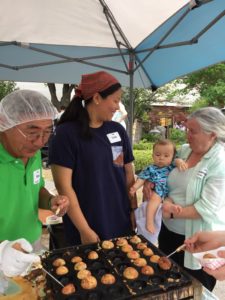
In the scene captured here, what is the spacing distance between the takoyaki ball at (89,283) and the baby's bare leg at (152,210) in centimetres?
87

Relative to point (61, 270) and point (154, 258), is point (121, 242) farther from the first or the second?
point (61, 270)

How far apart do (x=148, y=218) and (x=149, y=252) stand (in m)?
0.59

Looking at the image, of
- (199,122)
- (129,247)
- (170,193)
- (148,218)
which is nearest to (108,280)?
(129,247)

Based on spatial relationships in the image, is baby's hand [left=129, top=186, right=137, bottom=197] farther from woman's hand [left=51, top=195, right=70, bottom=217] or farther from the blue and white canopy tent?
the blue and white canopy tent

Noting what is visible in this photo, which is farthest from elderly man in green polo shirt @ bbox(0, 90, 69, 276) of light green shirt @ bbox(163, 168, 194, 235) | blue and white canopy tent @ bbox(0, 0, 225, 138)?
blue and white canopy tent @ bbox(0, 0, 225, 138)

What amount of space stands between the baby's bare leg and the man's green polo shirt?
79cm

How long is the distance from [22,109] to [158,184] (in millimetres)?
1193

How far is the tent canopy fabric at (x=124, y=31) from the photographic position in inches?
92.4

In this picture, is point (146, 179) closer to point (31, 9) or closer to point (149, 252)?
point (149, 252)

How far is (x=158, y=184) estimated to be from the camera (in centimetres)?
222

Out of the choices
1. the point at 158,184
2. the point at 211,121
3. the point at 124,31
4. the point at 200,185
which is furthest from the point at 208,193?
the point at 124,31

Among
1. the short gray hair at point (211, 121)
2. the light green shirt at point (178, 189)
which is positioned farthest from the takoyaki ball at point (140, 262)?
the short gray hair at point (211, 121)

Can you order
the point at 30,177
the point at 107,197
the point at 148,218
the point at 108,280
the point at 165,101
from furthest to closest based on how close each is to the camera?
1. the point at 165,101
2. the point at 148,218
3. the point at 107,197
4. the point at 30,177
5. the point at 108,280

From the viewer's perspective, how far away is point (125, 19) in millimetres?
2637
